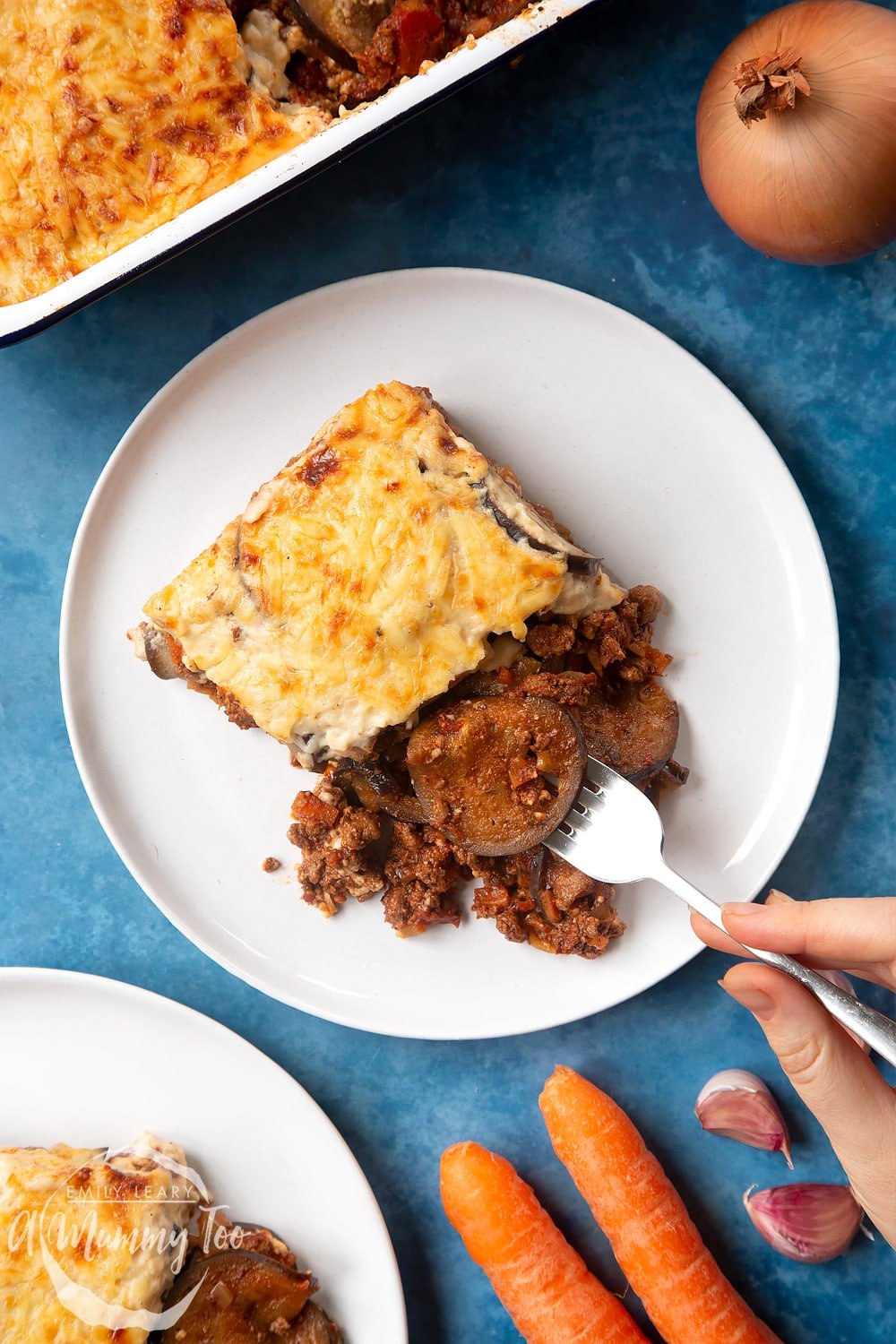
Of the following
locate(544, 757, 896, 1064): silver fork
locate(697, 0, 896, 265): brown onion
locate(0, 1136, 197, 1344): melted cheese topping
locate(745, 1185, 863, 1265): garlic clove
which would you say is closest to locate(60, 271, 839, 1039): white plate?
locate(544, 757, 896, 1064): silver fork

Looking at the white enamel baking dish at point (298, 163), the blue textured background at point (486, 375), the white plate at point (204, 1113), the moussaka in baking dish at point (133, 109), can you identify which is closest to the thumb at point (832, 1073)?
the blue textured background at point (486, 375)

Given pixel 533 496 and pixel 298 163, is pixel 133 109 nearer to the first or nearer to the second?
pixel 298 163

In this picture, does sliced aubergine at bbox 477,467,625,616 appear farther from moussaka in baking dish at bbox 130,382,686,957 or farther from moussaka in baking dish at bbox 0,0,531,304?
moussaka in baking dish at bbox 0,0,531,304

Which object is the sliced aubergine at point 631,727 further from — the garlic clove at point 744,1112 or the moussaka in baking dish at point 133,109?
the moussaka in baking dish at point 133,109

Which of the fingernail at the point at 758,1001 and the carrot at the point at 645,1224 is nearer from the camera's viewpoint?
the fingernail at the point at 758,1001

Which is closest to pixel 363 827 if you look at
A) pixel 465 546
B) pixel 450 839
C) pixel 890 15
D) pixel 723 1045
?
pixel 450 839

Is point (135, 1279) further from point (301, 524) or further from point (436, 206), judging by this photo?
point (436, 206)

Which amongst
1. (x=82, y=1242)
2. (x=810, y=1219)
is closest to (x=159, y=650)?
(x=82, y=1242)
